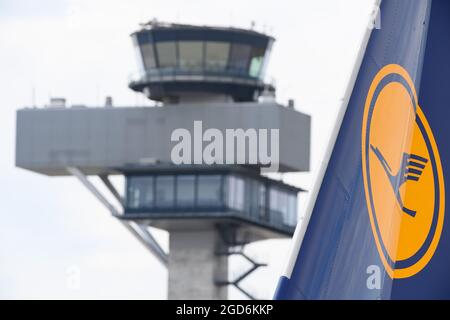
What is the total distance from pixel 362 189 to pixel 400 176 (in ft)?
2.07

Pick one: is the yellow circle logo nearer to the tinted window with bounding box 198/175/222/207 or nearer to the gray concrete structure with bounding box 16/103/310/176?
the gray concrete structure with bounding box 16/103/310/176

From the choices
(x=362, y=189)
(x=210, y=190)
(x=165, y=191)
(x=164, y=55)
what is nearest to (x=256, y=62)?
(x=164, y=55)

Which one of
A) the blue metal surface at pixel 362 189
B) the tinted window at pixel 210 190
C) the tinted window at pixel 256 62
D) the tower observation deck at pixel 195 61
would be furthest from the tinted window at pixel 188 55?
the blue metal surface at pixel 362 189

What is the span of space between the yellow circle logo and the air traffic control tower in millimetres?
94322

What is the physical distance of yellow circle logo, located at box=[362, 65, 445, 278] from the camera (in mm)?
14297

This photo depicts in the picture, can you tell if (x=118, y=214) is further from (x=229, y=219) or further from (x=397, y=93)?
(x=397, y=93)

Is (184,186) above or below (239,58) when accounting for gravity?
below

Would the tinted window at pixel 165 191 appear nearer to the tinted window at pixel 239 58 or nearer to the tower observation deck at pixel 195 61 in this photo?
the tower observation deck at pixel 195 61

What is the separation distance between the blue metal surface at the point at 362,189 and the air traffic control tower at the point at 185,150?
93921mm

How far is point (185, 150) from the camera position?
11031 cm

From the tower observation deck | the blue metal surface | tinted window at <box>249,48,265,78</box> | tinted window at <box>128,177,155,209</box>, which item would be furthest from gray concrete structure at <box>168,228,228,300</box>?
the blue metal surface

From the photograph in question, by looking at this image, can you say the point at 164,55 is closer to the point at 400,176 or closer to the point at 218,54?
the point at 218,54

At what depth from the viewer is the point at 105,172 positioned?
4668 inches
